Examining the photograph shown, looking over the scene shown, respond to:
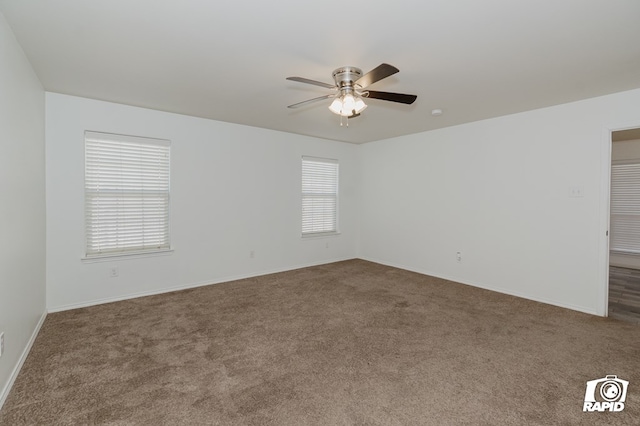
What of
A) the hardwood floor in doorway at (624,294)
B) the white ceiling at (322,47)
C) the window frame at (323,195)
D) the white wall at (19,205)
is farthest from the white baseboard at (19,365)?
the hardwood floor in doorway at (624,294)

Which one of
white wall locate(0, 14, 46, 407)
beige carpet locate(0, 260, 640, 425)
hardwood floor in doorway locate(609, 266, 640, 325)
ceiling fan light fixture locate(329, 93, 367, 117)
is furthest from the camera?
hardwood floor in doorway locate(609, 266, 640, 325)

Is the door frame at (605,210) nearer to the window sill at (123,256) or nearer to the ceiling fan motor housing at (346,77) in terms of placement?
the ceiling fan motor housing at (346,77)

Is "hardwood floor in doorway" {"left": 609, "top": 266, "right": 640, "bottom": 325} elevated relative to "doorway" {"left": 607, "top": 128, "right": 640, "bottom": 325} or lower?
lower

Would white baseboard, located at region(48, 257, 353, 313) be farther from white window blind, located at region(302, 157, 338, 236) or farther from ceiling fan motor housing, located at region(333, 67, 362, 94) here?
ceiling fan motor housing, located at region(333, 67, 362, 94)

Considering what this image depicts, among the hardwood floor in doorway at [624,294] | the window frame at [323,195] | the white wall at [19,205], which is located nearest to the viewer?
the white wall at [19,205]

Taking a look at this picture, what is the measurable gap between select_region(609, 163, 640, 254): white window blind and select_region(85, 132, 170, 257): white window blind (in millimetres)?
7795

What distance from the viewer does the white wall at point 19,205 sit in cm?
196

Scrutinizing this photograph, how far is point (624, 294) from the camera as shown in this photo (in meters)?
4.10

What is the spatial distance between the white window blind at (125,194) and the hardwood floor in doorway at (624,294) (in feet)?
18.1

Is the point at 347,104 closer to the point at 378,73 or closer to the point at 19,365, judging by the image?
the point at 378,73

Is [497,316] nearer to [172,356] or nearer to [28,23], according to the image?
[172,356]

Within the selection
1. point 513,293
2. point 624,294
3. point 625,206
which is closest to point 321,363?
point 513,293

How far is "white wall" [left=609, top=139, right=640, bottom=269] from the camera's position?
17.9ft

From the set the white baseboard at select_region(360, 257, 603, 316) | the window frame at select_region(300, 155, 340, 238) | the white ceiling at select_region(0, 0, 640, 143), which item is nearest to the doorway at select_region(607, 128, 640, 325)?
the white baseboard at select_region(360, 257, 603, 316)
